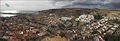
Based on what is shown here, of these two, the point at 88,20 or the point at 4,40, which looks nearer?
the point at 4,40

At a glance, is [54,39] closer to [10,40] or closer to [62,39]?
[62,39]

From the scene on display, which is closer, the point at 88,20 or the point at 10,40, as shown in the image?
the point at 10,40

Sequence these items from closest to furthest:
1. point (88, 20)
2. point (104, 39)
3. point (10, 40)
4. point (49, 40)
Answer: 1. point (49, 40)
2. point (10, 40)
3. point (104, 39)
4. point (88, 20)

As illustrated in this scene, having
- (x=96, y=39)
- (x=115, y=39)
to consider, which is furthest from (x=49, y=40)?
(x=115, y=39)

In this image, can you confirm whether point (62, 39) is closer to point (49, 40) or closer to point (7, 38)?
point (49, 40)

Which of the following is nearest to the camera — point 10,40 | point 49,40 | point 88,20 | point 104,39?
point 49,40

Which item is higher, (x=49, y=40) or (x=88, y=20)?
(x=49, y=40)

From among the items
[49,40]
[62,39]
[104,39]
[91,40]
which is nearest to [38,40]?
[49,40]

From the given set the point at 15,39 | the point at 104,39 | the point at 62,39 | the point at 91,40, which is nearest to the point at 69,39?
Result: the point at 62,39

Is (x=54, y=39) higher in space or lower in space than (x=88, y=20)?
higher
